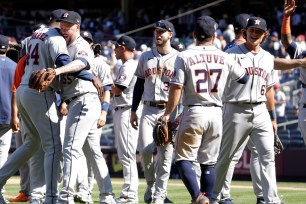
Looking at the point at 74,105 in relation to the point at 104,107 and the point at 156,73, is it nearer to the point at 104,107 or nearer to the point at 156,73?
the point at 104,107

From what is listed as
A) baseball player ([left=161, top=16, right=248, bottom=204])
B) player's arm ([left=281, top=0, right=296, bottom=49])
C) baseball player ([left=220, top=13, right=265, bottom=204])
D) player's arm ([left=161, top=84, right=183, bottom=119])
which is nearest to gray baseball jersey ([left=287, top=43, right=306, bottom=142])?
player's arm ([left=281, top=0, right=296, bottom=49])

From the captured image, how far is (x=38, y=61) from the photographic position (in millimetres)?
8461

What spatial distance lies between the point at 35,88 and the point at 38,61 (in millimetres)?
471

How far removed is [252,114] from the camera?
29.3 ft

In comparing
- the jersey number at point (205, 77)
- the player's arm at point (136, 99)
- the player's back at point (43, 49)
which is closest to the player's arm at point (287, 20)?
the jersey number at point (205, 77)

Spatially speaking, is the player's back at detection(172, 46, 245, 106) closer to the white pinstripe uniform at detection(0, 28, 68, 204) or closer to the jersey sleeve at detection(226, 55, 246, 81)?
the jersey sleeve at detection(226, 55, 246, 81)

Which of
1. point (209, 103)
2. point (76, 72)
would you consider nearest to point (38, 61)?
point (76, 72)

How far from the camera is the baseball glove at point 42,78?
26.1 ft

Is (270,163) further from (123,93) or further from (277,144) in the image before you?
(123,93)

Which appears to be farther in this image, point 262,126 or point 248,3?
point 248,3

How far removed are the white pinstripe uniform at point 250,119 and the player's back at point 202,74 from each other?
0.63 metres

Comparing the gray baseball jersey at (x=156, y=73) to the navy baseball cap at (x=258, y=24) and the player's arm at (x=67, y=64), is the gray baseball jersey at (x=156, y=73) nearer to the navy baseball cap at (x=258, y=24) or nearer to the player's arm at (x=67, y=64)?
the navy baseball cap at (x=258, y=24)

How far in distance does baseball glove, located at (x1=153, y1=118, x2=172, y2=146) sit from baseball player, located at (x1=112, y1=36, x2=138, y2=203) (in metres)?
2.10

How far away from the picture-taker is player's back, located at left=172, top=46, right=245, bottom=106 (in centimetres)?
820
